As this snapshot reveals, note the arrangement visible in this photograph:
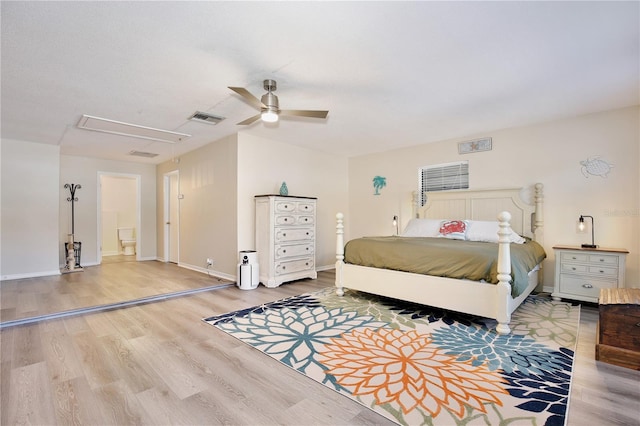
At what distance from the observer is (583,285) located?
11.6 feet

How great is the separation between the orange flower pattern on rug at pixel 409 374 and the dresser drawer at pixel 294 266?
2214 millimetres

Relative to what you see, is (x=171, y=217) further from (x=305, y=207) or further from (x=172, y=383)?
(x=172, y=383)

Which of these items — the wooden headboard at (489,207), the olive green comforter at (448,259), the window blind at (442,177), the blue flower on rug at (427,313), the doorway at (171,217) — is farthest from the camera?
the doorway at (171,217)

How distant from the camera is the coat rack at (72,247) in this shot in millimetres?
5809

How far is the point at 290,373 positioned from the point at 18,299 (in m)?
4.00

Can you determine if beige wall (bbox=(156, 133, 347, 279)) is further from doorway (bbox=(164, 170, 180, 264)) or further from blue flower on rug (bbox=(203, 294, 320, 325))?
blue flower on rug (bbox=(203, 294, 320, 325))

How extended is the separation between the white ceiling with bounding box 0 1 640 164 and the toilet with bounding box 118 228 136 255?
4667mm

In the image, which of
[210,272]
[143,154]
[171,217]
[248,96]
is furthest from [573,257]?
[143,154]

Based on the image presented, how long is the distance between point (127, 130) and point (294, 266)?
3.29 m

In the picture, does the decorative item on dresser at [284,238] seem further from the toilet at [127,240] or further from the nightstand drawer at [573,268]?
the toilet at [127,240]

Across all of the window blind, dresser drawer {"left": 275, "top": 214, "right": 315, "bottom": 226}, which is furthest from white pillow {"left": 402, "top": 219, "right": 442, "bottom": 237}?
dresser drawer {"left": 275, "top": 214, "right": 315, "bottom": 226}

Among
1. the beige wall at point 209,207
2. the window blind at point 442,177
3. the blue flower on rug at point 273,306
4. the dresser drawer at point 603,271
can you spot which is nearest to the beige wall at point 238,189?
the beige wall at point 209,207

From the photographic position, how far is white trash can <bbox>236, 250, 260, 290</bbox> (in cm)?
441

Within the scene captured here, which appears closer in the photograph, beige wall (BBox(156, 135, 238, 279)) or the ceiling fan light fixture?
the ceiling fan light fixture
